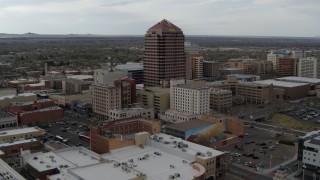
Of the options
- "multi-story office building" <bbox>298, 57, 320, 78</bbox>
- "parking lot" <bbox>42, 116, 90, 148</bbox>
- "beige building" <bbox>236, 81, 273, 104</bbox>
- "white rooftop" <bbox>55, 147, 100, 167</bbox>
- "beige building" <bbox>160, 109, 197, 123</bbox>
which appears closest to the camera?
"white rooftop" <bbox>55, 147, 100, 167</bbox>

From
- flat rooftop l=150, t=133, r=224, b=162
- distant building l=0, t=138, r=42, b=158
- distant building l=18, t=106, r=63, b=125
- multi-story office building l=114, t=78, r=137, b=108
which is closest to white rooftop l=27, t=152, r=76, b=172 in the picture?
distant building l=0, t=138, r=42, b=158

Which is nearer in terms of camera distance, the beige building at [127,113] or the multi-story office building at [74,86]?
the beige building at [127,113]

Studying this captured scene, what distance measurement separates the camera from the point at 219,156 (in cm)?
2917

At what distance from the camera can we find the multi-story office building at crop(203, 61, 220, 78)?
81938 mm

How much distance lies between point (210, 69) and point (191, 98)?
35.8 metres

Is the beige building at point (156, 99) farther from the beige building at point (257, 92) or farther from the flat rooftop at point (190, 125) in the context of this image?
the beige building at point (257, 92)

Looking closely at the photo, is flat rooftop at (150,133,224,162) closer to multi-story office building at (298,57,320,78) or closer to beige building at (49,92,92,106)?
beige building at (49,92,92,106)

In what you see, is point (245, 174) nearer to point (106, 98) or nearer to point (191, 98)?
point (191, 98)

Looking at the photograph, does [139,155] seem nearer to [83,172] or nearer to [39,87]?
[83,172]

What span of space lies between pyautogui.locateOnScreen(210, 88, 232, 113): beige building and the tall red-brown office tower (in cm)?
965

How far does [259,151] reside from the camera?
36.0m

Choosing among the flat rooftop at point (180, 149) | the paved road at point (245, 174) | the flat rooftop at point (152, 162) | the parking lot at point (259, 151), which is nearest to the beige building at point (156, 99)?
the parking lot at point (259, 151)

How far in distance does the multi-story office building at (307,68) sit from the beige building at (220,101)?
109ft

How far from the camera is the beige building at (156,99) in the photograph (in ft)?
169
